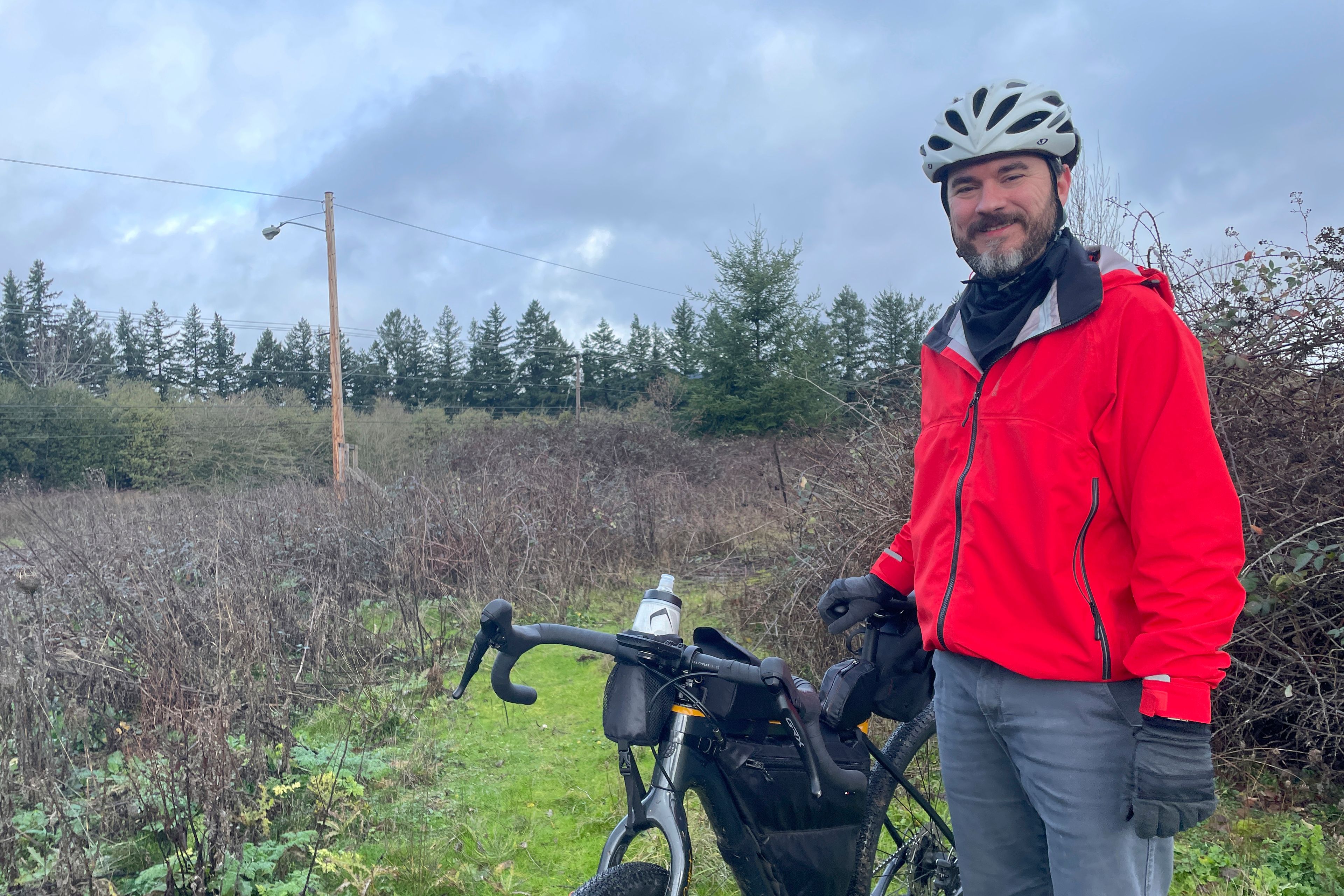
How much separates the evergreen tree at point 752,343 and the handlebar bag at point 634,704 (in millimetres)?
17970

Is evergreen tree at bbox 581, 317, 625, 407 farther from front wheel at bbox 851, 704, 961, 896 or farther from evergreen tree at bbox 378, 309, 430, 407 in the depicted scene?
front wheel at bbox 851, 704, 961, 896

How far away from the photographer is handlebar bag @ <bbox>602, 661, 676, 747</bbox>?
5.05 ft

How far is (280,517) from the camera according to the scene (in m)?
7.46

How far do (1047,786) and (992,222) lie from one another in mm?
1121

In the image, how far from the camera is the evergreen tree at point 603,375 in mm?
38750

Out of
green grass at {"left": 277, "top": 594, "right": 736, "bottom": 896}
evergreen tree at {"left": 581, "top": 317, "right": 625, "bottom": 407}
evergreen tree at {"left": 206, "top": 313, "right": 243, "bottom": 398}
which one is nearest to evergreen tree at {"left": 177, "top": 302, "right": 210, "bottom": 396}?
evergreen tree at {"left": 206, "top": 313, "right": 243, "bottom": 398}

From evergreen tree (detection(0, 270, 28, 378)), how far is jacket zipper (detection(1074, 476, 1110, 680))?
4097cm

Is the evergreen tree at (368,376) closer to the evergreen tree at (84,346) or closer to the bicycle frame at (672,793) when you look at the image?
the evergreen tree at (84,346)

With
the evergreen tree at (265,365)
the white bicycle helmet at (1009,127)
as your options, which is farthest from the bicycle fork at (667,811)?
the evergreen tree at (265,365)

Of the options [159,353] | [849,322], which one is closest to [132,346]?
[159,353]

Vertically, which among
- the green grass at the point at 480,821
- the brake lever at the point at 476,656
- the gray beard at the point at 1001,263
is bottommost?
the green grass at the point at 480,821

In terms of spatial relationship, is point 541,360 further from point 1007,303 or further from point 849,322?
point 1007,303

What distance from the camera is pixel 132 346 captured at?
40469 millimetres

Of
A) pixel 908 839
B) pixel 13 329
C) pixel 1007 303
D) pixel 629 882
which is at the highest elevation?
pixel 13 329
